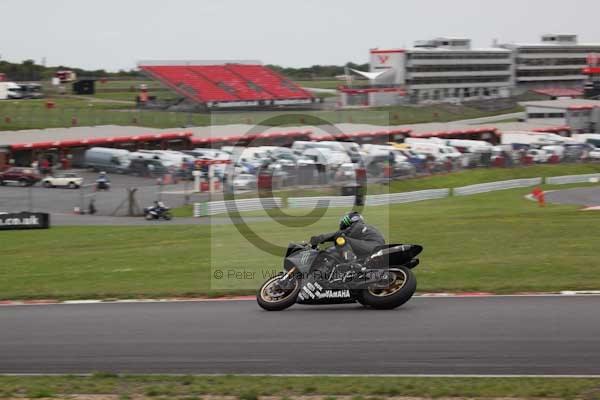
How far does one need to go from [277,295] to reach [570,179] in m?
37.1

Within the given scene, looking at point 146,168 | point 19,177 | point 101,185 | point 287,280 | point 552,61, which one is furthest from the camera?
point 552,61

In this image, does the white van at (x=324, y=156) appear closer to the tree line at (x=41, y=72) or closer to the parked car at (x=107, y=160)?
the parked car at (x=107, y=160)

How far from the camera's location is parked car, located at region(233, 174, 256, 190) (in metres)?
36.5

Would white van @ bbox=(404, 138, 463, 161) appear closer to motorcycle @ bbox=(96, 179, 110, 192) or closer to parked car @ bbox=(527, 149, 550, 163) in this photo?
parked car @ bbox=(527, 149, 550, 163)

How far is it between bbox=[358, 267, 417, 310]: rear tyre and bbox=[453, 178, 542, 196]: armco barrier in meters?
28.6

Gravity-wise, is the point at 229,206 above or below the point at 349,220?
below

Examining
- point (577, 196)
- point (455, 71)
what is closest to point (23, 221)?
point (577, 196)

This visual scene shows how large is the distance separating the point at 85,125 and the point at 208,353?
173ft

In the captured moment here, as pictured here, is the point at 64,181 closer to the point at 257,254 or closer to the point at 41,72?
the point at 257,254

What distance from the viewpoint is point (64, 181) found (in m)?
42.3

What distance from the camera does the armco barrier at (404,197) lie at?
34.8 m

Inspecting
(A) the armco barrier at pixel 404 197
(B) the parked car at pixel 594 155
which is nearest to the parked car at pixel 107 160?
(A) the armco barrier at pixel 404 197

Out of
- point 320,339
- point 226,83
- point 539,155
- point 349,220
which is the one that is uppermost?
point 226,83

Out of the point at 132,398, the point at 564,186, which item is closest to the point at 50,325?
the point at 132,398
